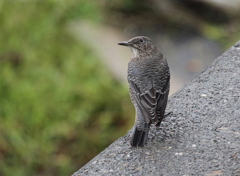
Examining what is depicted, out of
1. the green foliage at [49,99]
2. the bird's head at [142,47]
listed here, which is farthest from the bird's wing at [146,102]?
the green foliage at [49,99]

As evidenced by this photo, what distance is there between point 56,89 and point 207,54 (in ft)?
8.30

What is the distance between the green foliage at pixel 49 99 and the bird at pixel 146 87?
69.8 inches

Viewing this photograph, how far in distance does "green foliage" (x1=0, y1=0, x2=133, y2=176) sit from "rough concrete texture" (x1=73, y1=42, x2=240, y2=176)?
2.27 metres

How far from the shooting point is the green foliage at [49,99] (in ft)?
18.7

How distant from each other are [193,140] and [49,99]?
337 cm

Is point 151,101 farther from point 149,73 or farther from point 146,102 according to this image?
point 149,73

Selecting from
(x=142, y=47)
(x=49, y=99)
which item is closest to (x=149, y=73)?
(x=142, y=47)

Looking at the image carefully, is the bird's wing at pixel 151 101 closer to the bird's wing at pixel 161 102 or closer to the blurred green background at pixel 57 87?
the bird's wing at pixel 161 102

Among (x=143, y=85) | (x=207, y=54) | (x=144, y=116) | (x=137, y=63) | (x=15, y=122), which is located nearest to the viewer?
(x=144, y=116)

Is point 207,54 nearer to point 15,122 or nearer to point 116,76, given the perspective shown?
point 116,76

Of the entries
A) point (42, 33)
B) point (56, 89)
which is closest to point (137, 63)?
point (56, 89)

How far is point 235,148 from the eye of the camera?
3201 mm

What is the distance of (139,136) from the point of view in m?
3.42

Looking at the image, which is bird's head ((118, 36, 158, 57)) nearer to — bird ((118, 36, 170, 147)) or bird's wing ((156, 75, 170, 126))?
bird ((118, 36, 170, 147))
